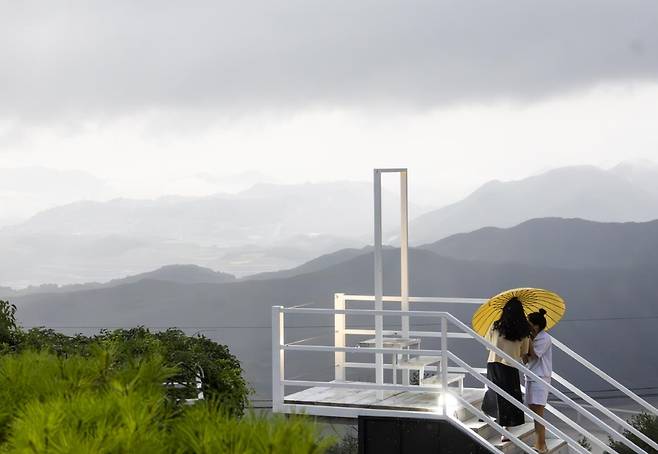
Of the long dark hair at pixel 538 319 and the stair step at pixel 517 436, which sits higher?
the long dark hair at pixel 538 319

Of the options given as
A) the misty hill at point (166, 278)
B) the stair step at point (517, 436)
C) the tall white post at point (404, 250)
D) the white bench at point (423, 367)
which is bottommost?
the stair step at point (517, 436)

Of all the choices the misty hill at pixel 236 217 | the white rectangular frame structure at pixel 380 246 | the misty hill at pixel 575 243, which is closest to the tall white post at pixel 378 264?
the white rectangular frame structure at pixel 380 246

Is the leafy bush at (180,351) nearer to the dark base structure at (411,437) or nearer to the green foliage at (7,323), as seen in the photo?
the green foliage at (7,323)

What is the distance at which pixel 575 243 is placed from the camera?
73375 millimetres

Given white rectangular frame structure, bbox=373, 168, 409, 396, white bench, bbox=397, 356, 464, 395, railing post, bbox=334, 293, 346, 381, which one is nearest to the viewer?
white bench, bbox=397, 356, 464, 395

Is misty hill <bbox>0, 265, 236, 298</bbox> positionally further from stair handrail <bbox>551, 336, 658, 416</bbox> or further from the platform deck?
stair handrail <bbox>551, 336, 658, 416</bbox>

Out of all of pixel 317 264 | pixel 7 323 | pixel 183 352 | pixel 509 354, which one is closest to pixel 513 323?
pixel 509 354

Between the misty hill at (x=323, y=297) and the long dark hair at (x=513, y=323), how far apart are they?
4983 centimetres

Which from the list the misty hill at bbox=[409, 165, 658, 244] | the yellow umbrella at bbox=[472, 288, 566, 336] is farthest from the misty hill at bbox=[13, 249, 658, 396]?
the yellow umbrella at bbox=[472, 288, 566, 336]

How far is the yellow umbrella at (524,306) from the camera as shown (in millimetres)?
10219

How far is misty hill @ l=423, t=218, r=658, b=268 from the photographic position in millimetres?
71562

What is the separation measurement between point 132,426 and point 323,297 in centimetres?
5817

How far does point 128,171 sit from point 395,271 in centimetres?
3291

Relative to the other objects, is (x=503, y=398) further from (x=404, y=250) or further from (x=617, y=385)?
(x=404, y=250)
